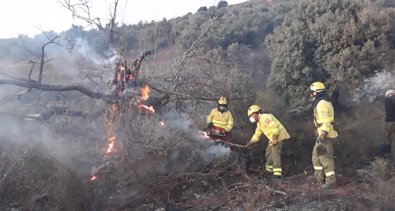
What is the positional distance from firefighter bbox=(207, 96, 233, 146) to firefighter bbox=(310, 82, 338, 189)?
226cm

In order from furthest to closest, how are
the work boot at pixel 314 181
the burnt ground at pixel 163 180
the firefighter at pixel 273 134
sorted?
the firefighter at pixel 273 134, the work boot at pixel 314 181, the burnt ground at pixel 163 180

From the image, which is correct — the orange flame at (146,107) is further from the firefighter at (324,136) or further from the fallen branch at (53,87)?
the firefighter at (324,136)

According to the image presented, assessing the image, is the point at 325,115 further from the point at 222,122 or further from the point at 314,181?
the point at 222,122

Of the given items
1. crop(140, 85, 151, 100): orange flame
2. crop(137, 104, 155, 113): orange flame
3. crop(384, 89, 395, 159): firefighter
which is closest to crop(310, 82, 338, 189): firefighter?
crop(384, 89, 395, 159): firefighter

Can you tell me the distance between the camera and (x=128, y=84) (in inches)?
348

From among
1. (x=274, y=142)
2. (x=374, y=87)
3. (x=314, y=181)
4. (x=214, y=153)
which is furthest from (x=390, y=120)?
(x=214, y=153)

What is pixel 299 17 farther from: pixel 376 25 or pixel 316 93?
pixel 316 93

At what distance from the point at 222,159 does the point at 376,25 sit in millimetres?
6553

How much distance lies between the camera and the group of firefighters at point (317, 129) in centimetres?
738

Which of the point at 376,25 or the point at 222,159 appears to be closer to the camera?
the point at 222,159

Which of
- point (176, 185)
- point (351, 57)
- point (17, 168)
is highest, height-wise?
point (351, 57)

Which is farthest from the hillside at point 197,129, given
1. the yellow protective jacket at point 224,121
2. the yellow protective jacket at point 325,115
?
the yellow protective jacket at point 325,115

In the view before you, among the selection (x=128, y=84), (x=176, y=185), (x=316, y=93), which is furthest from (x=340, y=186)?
(x=128, y=84)

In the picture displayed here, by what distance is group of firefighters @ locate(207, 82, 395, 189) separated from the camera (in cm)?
738
